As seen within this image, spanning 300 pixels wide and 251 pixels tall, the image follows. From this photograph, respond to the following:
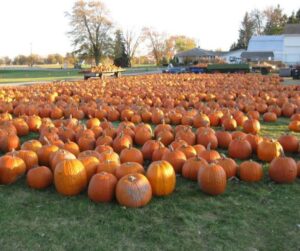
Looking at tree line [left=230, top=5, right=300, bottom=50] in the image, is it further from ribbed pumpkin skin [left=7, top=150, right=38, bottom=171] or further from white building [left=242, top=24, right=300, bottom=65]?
ribbed pumpkin skin [left=7, top=150, right=38, bottom=171]

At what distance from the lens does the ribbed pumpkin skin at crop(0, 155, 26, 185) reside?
5058 mm

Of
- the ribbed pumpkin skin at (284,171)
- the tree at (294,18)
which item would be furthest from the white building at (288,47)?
the ribbed pumpkin skin at (284,171)

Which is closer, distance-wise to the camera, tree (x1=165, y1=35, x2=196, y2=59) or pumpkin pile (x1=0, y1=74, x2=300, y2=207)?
pumpkin pile (x1=0, y1=74, x2=300, y2=207)

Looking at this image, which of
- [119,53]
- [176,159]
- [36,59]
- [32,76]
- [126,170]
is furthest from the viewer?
[36,59]

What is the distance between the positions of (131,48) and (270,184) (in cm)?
9837

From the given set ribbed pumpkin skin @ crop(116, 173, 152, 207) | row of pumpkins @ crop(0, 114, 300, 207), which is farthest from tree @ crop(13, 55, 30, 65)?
ribbed pumpkin skin @ crop(116, 173, 152, 207)

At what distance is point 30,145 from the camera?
232 inches

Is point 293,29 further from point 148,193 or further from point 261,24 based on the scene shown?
point 148,193

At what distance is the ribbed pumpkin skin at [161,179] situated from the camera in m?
4.59

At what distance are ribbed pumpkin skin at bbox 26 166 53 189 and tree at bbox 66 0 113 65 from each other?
Answer: 6617cm

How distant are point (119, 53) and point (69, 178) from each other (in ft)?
236

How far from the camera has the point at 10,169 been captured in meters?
5.06

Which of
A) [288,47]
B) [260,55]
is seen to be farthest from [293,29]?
[260,55]

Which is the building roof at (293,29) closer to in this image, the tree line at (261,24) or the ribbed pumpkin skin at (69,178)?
the tree line at (261,24)
